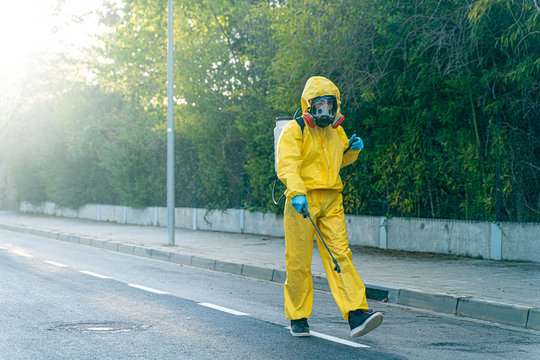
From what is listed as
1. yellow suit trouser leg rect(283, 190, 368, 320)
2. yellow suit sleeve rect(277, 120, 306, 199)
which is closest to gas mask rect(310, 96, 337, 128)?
yellow suit sleeve rect(277, 120, 306, 199)

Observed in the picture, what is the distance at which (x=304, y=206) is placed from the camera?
569 cm

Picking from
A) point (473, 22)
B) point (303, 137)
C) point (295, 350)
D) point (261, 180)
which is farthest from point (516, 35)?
point (261, 180)

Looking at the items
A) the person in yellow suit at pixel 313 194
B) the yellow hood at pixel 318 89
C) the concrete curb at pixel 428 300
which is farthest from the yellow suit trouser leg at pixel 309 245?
the concrete curb at pixel 428 300

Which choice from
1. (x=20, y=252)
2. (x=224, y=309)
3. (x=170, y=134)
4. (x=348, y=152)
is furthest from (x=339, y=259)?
(x=20, y=252)

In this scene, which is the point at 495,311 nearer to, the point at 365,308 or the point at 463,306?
the point at 463,306

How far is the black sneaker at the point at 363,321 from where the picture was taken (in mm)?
5676

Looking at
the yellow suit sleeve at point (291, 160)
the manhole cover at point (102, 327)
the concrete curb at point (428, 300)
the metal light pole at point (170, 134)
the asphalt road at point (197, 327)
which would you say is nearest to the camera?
the asphalt road at point (197, 327)

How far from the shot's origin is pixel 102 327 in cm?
633

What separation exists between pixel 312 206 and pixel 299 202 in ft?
1.28

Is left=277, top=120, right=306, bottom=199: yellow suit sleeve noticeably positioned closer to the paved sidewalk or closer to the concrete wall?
the paved sidewalk

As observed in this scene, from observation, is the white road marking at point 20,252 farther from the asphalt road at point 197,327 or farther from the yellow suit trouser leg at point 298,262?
the yellow suit trouser leg at point 298,262

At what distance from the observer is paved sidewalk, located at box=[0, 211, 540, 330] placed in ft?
24.3

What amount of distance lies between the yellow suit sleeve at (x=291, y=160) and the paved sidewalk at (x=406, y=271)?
278 cm

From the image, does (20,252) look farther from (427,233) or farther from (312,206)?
(312,206)
